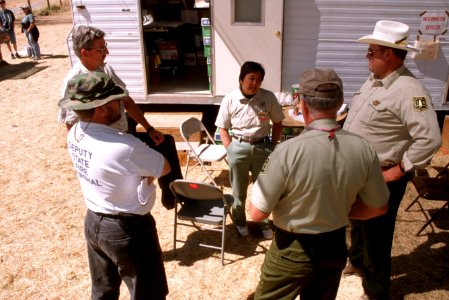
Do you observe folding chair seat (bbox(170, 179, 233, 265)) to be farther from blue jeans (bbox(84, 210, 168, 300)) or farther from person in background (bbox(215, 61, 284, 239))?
blue jeans (bbox(84, 210, 168, 300))

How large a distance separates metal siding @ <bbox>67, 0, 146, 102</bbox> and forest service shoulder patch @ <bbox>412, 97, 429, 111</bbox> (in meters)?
5.08

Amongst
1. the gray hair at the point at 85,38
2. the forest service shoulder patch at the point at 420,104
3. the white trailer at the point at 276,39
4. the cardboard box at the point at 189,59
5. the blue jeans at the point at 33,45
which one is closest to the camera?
the forest service shoulder patch at the point at 420,104

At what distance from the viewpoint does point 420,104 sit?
2.89 meters

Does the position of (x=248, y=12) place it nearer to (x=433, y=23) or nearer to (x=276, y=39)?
(x=276, y=39)

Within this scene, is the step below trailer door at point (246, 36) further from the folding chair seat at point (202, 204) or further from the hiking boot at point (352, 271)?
the hiking boot at point (352, 271)

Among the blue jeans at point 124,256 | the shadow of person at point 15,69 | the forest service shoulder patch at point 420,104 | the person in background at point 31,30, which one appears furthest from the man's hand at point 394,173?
the person in background at point 31,30

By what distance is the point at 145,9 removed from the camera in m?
9.47

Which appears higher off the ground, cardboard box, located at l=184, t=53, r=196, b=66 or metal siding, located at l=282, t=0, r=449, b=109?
metal siding, located at l=282, t=0, r=449, b=109

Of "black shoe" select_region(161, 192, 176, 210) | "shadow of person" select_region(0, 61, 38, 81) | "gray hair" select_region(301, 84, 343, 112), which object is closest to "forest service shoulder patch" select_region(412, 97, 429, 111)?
"gray hair" select_region(301, 84, 343, 112)

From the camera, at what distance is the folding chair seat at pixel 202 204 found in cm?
397

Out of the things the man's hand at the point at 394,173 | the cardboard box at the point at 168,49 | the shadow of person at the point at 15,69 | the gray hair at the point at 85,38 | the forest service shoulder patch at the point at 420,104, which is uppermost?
the gray hair at the point at 85,38

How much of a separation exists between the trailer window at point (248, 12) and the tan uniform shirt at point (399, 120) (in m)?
3.72

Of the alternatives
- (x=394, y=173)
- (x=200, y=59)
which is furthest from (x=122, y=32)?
(x=394, y=173)

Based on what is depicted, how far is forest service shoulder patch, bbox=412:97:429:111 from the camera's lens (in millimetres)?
2877
